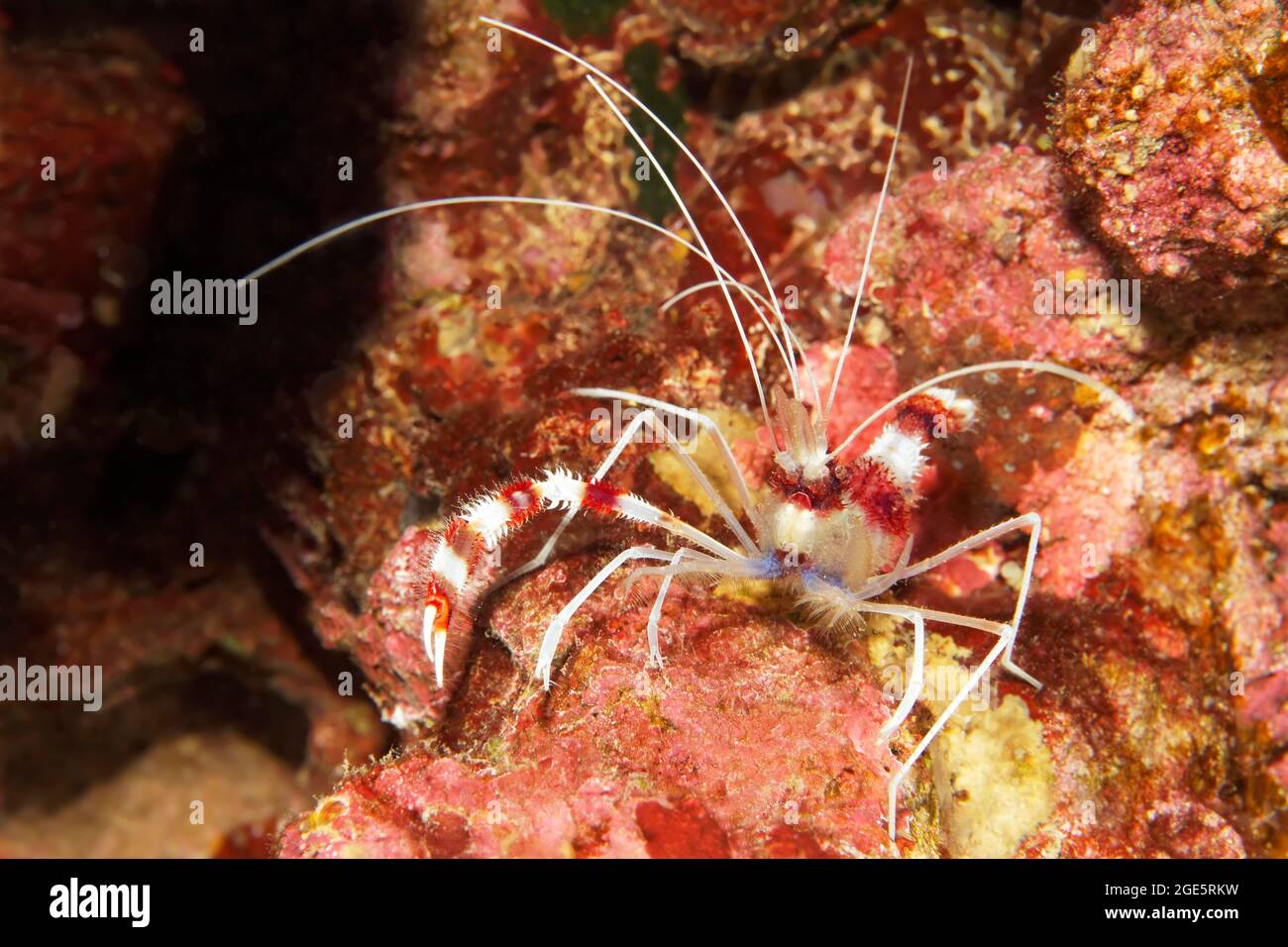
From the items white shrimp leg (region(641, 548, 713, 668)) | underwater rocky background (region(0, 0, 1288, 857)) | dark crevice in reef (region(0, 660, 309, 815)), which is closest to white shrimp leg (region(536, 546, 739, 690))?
white shrimp leg (region(641, 548, 713, 668))

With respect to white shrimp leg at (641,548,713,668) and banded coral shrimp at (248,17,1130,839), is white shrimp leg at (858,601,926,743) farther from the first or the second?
white shrimp leg at (641,548,713,668)

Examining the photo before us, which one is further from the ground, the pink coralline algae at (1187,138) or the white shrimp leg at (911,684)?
the pink coralline algae at (1187,138)

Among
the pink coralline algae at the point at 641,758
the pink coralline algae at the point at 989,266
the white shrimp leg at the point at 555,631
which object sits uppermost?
the pink coralline algae at the point at 989,266

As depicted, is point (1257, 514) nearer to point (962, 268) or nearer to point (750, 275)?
point (962, 268)

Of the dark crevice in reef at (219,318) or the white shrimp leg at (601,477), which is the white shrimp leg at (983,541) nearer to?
the white shrimp leg at (601,477)

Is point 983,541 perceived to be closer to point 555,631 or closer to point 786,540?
point 786,540

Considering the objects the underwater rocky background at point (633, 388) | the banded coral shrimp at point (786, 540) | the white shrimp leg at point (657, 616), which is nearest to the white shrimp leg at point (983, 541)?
the banded coral shrimp at point (786, 540)

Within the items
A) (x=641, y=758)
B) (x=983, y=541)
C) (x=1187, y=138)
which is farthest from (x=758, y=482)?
(x=1187, y=138)
